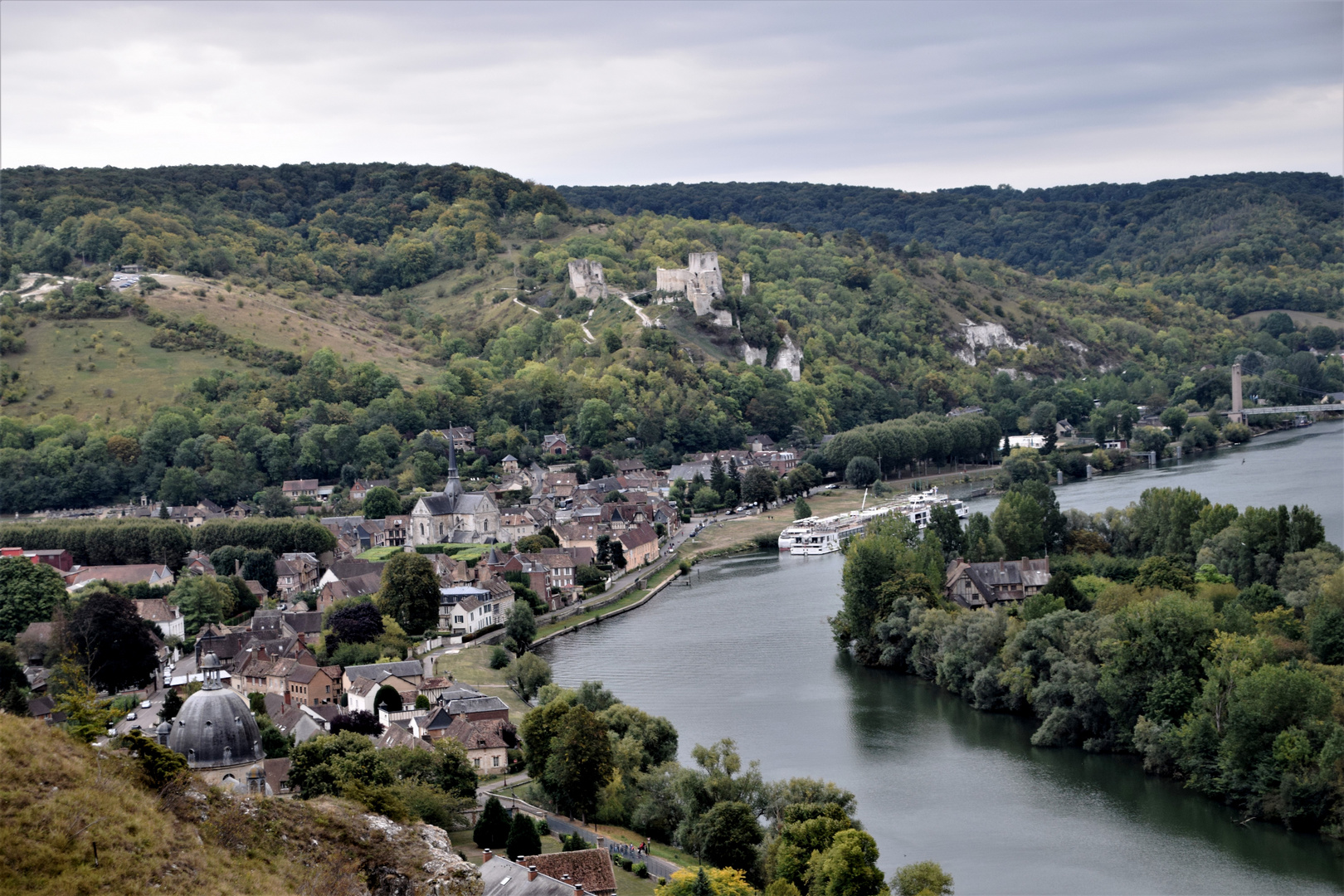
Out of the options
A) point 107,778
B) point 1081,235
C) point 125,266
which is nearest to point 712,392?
point 125,266

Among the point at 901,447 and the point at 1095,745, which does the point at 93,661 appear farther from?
the point at 901,447

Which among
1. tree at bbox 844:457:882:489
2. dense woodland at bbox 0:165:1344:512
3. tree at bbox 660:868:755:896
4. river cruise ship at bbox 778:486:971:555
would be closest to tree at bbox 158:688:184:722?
tree at bbox 660:868:755:896

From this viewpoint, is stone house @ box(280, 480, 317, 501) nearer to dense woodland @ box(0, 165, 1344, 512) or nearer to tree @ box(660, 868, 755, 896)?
dense woodland @ box(0, 165, 1344, 512)

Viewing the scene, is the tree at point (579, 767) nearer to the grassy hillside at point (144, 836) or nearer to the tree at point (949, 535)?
the grassy hillside at point (144, 836)

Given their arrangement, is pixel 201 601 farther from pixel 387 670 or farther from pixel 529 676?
pixel 529 676

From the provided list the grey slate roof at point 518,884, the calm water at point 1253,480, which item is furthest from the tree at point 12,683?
the calm water at point 1253,480
